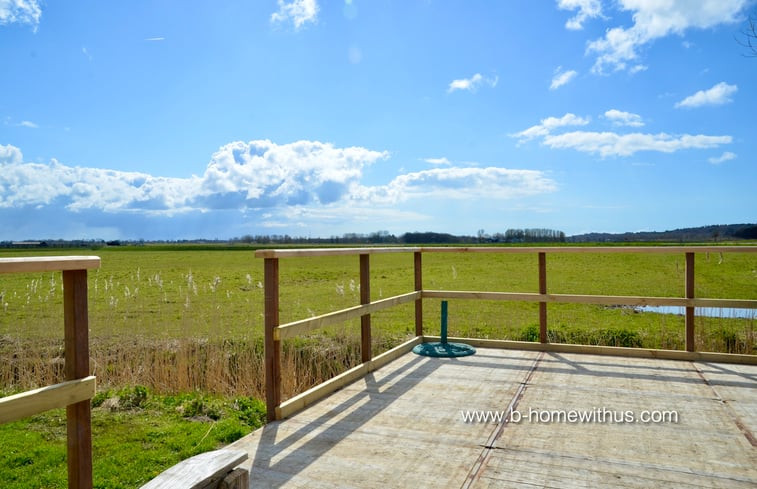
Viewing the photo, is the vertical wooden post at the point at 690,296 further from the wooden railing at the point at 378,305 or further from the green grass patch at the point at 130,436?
the green grass patch at the point at 130,436

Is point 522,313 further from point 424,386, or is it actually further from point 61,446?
point 61,446

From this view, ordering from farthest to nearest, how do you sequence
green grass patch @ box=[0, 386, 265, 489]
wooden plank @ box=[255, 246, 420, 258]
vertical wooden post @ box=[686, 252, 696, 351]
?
vertical wooden post @ box=[686, 252, 696, 351] < wooden plank @ box=[255, 246, 420, 258] < green grass patch @ box=[0, 386, 265, 489]

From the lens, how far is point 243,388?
5125 mm

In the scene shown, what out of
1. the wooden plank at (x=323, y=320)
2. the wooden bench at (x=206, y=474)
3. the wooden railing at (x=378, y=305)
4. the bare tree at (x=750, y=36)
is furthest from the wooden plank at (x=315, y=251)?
the bare tree at (x=750, y=36)

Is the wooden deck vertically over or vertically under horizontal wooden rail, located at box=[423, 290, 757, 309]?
under

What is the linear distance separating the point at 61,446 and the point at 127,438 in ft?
1.37

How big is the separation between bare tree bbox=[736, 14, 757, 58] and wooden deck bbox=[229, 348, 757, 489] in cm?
284

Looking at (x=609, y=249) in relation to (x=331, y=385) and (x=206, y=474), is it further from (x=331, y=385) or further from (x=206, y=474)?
(x=206, y=474)

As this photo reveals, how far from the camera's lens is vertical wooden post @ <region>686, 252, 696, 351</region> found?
517 centimetres

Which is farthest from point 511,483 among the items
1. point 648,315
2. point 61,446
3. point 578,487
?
point 648,315

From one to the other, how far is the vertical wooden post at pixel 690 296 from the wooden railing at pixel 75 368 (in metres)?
5.19

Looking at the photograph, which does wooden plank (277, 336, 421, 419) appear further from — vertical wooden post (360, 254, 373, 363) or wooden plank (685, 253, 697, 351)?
wooden plank (685, 253, 697, 351)

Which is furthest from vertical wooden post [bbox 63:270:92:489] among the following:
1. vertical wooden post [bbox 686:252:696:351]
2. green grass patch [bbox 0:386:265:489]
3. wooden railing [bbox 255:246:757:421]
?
vertical wooden post [bbox 686:252:696:351]

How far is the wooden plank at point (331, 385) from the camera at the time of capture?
364cm
